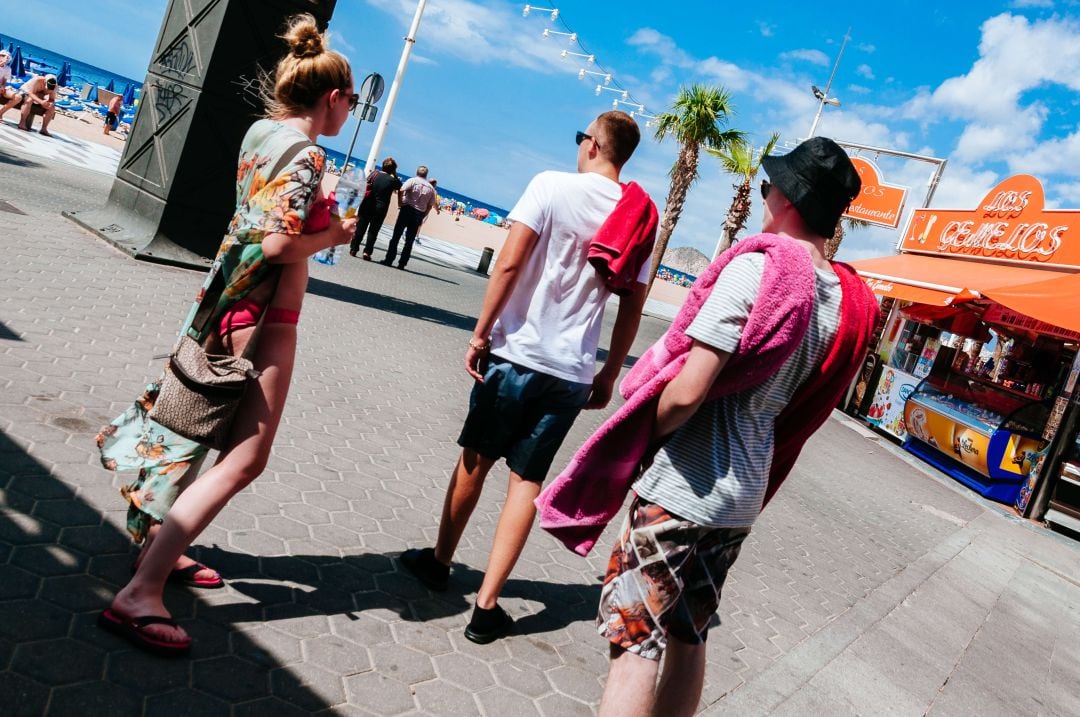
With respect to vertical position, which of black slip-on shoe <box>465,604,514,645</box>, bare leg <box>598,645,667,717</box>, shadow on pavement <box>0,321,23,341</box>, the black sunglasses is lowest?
shadow on pavement <box>0,321,23,341</box>

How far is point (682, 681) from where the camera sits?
8.46ft

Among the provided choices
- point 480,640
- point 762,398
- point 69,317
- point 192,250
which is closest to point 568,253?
point 762,398

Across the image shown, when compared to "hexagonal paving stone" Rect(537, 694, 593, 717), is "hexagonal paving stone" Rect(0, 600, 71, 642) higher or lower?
lower

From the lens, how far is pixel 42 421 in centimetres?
414

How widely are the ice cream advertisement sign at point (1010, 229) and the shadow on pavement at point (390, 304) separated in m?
9.41

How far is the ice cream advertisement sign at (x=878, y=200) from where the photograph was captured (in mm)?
19562


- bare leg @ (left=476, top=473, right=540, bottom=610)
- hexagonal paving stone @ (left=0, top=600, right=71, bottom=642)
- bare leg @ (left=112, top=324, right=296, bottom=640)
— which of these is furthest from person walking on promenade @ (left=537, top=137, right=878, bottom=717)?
hexagonal paving stone @ (left=0, top=600, right=71, bottom=642)

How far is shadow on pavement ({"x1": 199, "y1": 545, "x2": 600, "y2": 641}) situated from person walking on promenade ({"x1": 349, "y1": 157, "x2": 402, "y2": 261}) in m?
12.0

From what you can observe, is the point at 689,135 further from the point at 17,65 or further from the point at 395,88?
the point at 17,65

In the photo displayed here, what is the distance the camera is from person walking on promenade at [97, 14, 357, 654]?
2578 millimetres

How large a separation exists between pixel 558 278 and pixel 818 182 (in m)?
1.19

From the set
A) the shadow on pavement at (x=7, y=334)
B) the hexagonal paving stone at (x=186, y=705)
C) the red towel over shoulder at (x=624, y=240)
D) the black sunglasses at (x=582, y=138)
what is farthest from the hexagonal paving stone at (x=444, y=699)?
the shadow on pavement at (x=7, y=334)

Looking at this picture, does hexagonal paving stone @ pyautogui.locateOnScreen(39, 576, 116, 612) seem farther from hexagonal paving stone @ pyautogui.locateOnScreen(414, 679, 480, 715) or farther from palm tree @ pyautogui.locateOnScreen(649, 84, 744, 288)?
palm tree @ pyautogui.locateOnScreen(649, 84, 744, 288)

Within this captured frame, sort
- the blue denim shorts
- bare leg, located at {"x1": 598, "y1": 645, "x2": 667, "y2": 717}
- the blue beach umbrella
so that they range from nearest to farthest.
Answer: bare leg, located at {"x1": 598, "y1": 645, "x2": 667, "y2": 717}, the blue denim shorts, the blue beach umbrella
